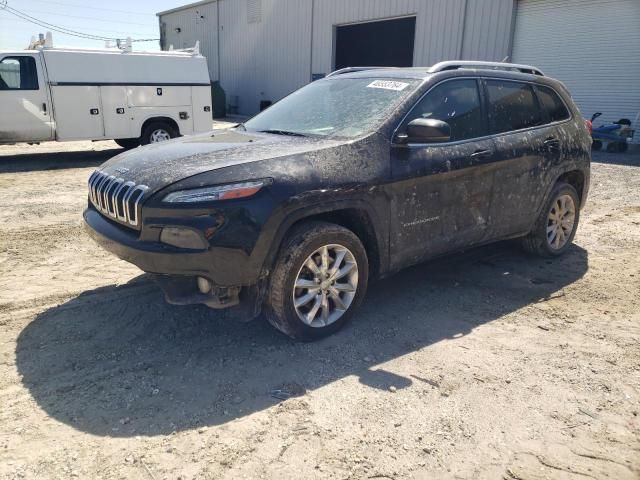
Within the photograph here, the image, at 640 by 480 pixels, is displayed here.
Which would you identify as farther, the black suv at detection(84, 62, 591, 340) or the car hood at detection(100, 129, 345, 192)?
the car hood at detection(100, 129, 345, 192)

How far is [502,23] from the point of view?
595 inches

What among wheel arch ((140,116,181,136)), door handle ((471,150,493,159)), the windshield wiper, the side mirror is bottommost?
wheel arch ((140,116,181,136))

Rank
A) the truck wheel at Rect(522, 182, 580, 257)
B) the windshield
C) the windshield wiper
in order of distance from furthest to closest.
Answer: the truck wheel at Rect(522, 182, 580, 257) < the windshield wiper < the windshield

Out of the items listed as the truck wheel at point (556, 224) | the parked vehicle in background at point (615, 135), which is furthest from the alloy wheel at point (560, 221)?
the parked vehicle in background at point (615, 135)

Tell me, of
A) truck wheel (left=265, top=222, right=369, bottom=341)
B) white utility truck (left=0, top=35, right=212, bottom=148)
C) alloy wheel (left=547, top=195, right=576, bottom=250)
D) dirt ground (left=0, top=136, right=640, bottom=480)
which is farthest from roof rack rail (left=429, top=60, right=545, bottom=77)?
white utility truck (left=0, top=35, right=212, bottom=148)

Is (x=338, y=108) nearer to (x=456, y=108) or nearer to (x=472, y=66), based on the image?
(x=456, y=108)

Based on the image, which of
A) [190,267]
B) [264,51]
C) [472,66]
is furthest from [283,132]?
[264,51]

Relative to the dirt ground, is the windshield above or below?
above

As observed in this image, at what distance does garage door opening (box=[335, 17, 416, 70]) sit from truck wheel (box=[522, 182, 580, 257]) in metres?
17.0

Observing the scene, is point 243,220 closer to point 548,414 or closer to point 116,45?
point 548,414

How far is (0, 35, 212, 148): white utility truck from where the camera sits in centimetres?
1038

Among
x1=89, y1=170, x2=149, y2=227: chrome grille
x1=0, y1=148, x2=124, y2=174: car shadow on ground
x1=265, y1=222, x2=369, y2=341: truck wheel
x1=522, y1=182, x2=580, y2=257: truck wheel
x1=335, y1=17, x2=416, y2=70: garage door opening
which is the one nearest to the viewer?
x1=89, y1=170, x2=149, y2=227: chrome grille

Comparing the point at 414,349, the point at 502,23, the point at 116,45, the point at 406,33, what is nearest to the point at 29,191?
the point at 116,45

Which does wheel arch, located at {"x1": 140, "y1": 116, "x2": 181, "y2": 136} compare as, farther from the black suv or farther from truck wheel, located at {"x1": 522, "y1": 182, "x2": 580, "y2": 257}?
truck wheel, located at {"x1": 522, "y1": 182, "x2": 580, "y2": 257}
